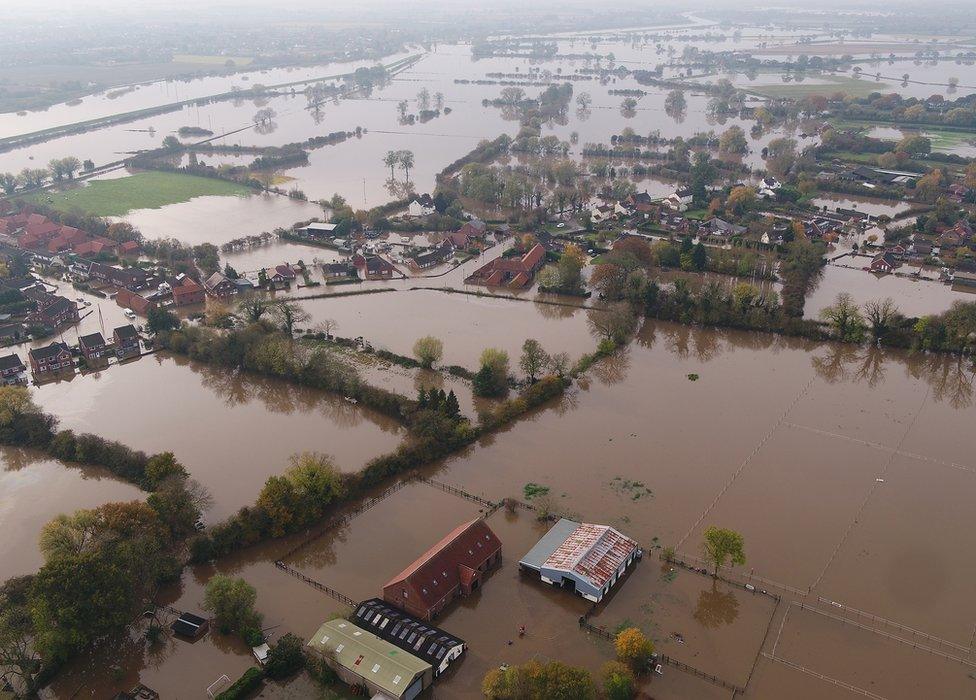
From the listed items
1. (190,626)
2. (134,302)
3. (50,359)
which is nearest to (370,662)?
(190,626)

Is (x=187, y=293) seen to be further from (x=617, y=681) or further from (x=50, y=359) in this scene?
(x=617, y=681)

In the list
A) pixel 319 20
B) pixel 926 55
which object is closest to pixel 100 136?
pixel 926 55

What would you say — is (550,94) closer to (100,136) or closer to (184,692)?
(100,136)

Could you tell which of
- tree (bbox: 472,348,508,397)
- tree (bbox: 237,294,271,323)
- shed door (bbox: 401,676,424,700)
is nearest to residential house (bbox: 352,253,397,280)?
tree (bbox: 237,294,271,323)

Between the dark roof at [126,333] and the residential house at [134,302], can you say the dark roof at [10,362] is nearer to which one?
the dark roof at [126,333]

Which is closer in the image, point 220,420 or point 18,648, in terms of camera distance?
point 18,648

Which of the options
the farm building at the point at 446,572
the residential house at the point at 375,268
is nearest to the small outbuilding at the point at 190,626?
the farm building at the point at 446,572
